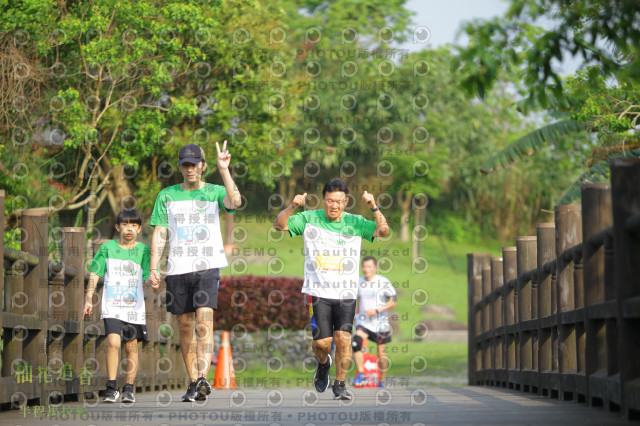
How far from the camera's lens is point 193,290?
8.89 meters

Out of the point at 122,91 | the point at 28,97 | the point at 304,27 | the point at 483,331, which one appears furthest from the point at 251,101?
the point at 304,27

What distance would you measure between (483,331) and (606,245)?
8.77 m

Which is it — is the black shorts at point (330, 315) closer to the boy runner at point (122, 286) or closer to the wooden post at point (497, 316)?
the boy runner at point (122, 286)

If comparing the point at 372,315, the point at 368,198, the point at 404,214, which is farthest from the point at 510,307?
the point at 404,214

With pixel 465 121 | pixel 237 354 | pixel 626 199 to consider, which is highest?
pixel 465 121

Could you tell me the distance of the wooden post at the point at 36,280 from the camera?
8406 millimetres

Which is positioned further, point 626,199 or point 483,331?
point 483,331

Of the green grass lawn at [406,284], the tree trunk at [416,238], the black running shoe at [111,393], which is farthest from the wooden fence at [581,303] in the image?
the tree trunk at [416,238]

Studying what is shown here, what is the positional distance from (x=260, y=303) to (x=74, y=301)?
14701mm

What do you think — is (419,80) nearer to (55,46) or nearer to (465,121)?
(465,121)

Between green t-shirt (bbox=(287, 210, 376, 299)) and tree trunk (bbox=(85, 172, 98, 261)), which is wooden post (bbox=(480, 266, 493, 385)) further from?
tree trunk (bbox=(85, 172, 98, 261))

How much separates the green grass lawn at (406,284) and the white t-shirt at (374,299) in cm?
274

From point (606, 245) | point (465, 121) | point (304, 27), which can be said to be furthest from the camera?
point (465, 121)

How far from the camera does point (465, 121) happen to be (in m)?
53.5
